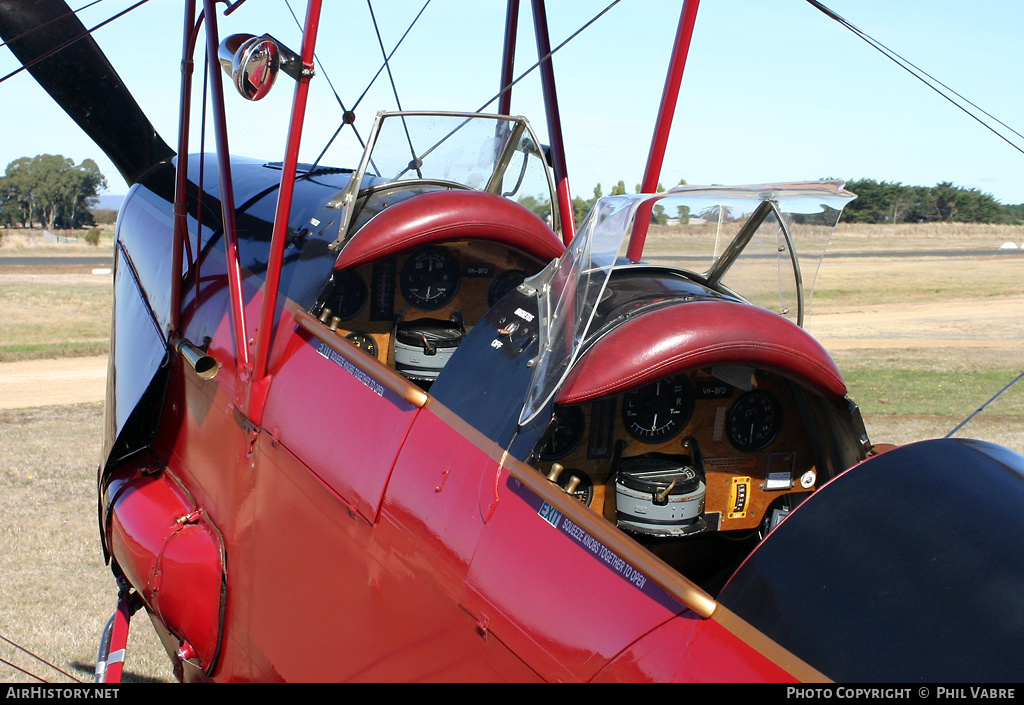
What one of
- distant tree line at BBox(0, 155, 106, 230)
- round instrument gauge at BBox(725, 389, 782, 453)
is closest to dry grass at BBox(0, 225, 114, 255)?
distant tree line at BBox(0, 155, 106, 230)

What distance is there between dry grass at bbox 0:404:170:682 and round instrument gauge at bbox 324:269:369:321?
114 inches

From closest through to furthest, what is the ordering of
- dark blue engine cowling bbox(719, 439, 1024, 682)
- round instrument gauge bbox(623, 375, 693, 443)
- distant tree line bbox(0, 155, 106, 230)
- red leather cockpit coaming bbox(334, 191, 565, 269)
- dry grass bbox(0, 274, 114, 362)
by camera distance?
dark blue engine cowling bbox(719, 439, 1024, 682), round instrument gauge bbox(623, 375, 693, 443), red leather cockpit coaming bbox(334, 191, 565, 269), dry grass bbox(0, 274, 114, 362), distant tree line bbox(0, 155, 106, 230)

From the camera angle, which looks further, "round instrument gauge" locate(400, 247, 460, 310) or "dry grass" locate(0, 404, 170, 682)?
"dry grass" locate(0, 404, 170, 682)

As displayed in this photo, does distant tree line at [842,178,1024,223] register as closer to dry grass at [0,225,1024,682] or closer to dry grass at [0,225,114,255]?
dry grass at [0,225,1024,682]

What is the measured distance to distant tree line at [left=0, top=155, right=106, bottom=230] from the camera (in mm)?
68688

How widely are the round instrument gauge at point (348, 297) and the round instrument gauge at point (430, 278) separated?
0.82ft

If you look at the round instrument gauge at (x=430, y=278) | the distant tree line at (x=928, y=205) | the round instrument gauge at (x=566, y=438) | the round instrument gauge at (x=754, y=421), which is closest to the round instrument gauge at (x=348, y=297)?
the round instrument gauge at (x=430, y=278)

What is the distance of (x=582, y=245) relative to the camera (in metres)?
2.97

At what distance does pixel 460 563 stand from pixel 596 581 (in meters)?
0.53

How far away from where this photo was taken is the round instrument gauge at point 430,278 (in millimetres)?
5062

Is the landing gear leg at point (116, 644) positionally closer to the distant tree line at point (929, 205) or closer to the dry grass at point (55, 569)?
the dry grass at point (55, 569)

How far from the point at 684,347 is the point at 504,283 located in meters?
2.60

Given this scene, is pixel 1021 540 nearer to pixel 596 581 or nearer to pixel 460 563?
pixel 596 581

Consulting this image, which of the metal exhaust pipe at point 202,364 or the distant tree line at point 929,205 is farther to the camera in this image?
the distant tree line at point 929,205
